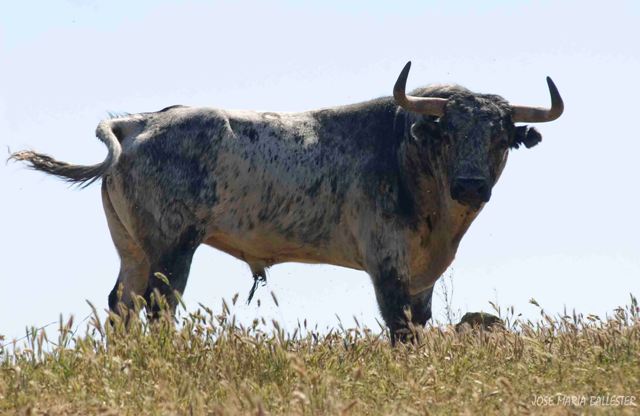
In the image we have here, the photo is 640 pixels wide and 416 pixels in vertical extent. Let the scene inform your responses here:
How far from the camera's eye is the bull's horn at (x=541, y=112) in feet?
37.3

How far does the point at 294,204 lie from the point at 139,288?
1.56 metres

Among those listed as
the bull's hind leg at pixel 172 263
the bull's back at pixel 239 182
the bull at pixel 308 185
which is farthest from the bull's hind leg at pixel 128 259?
the bull's hind leg at pixel 172 263

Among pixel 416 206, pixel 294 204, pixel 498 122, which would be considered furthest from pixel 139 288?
pixel 498 122

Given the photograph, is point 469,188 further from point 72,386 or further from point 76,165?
point 72,386

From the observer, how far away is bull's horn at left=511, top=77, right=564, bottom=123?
1137cm

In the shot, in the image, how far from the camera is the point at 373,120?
11.4 metres

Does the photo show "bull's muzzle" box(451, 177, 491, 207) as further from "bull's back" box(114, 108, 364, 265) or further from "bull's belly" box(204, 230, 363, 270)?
"bull's belly" box(204, 230, 363, 270)

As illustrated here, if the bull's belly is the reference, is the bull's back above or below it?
above

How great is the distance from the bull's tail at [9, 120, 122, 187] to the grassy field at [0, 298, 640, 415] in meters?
2.99

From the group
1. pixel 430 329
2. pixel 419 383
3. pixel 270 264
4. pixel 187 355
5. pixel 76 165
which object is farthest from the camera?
pixel 270 264

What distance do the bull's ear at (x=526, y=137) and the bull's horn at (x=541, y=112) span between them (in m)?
0.10

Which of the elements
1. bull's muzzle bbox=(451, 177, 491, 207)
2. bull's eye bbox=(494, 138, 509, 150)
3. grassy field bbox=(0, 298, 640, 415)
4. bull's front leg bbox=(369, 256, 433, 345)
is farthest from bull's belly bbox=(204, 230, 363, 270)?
grassy field bbox=(0, 298, 640, 415)

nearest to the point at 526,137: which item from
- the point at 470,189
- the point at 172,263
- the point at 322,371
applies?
Result: the point at 470,189

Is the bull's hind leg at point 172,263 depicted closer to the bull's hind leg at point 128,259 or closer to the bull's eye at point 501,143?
the bull's hind leg at point 128,259
